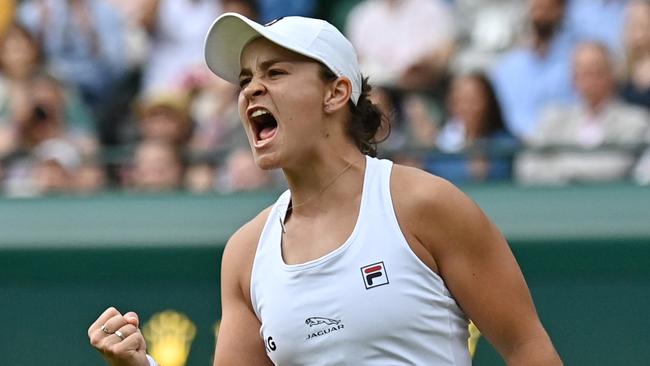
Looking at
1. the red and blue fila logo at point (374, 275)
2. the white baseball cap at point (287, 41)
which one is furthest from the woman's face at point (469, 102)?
the red and blue fila logo at point (374, 275)

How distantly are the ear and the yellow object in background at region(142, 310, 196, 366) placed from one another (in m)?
2.18

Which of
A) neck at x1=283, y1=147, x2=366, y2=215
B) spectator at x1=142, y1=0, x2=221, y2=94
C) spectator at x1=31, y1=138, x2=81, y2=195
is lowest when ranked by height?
neck at x1=283, y1=147, x2=366, y2=215

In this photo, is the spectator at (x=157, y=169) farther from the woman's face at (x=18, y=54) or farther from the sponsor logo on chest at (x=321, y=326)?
the sponsor logo on chest at (x=321, y=326)

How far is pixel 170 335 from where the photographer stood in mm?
5098

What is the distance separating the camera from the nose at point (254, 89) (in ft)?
10.0

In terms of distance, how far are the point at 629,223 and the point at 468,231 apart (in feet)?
6.30

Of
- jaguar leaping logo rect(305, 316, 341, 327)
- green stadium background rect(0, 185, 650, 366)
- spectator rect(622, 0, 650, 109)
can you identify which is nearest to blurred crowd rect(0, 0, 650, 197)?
spectator rect(622, 0, 650, 109)

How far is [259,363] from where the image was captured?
314 cm

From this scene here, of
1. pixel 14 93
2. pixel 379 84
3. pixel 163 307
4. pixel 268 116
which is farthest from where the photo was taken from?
pixel 14 93

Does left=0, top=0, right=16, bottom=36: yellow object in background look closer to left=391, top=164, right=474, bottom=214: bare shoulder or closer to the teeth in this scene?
the teeth

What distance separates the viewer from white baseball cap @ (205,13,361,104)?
301cm

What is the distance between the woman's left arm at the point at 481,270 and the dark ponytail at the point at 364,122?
38 centimetres

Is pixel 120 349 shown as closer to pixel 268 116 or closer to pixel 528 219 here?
pixel 268 116

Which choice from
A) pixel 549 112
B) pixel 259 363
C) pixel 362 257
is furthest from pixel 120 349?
pixel 549 112
